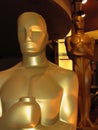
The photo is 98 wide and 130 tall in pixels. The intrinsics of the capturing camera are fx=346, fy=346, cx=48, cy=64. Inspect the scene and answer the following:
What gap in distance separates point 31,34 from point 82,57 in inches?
60.9

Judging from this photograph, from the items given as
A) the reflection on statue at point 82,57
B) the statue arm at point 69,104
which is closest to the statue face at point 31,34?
the statue arm at point 69,104

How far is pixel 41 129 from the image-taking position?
4.70 ft

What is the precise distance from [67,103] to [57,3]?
2.94 feet

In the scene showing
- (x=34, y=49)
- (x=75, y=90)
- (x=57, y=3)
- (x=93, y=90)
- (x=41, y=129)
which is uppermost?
(x=57, y=3)

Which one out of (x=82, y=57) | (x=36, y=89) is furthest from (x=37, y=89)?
(x=82, y=57)

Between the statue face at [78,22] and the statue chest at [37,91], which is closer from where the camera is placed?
the statue chest at [37,91]

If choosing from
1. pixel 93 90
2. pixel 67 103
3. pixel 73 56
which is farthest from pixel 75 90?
pixel 93 90

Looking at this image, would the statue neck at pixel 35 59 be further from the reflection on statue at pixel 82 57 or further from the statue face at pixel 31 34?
the reflection on statue at pixel 82 57

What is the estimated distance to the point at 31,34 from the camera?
158 centimetres

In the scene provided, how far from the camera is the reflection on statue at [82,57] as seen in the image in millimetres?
3051

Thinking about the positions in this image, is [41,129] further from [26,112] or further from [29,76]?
[29,76]

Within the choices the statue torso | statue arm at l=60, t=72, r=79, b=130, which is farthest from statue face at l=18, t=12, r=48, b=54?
statue arm at l=60, t=72, r=79, b=130

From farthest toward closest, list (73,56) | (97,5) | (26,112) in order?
(97,5), (73,56), (26,112)

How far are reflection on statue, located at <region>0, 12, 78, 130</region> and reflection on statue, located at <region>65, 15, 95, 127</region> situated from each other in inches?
55.0
